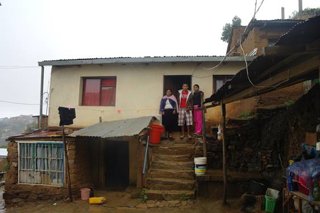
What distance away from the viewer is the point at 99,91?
14.8 meters

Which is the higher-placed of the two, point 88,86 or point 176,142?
point 88,86

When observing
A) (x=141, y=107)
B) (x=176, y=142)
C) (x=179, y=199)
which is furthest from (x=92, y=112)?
(x=179, y=199)

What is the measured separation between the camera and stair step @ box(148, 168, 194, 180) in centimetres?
1066

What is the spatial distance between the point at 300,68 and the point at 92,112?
11.0 meters

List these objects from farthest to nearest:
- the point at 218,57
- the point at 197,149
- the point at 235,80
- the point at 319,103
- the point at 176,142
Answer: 1. the point at 218,57
2. the point at 176,142
3. the point at 197,149
4. the point at 319,103
5. the point at 235,80

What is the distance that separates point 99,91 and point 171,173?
5.69 metres

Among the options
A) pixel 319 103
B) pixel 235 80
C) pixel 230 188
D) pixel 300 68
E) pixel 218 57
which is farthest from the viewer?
pixel 218 57

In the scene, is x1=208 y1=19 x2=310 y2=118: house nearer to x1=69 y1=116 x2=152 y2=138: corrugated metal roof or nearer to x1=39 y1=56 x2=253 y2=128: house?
x1=39 y1=56 x2=253 y2=128: house

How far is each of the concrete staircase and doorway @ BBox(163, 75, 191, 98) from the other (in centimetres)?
304

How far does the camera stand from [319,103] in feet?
25.8

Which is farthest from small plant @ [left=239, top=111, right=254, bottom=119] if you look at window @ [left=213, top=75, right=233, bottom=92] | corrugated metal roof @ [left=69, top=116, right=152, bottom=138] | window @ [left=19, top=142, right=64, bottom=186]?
window @ [left=19, top=142, right=64, bottom=186]

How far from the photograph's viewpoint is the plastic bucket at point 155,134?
1198 centimetres

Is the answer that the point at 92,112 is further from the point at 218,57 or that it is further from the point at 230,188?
the point at 230,188

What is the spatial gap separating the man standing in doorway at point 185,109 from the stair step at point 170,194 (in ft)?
9.85
